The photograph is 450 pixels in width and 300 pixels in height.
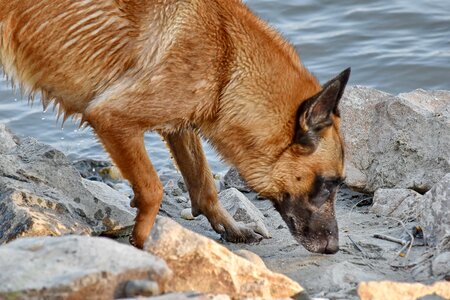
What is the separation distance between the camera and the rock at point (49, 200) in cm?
663

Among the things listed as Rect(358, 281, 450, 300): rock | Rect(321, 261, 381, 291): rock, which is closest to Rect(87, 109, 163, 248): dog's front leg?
Rect(321, 261, 381, 291): rock

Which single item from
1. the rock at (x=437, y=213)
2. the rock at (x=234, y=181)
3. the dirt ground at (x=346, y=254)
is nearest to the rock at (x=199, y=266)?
the dirt ground at (x=346, y=254)

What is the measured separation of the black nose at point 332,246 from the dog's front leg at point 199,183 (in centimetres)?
67

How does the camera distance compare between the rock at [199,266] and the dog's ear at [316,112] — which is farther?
the dog's ear at [316,112]

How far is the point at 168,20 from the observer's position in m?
6.72

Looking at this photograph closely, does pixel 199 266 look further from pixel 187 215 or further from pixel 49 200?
pixel 187 215

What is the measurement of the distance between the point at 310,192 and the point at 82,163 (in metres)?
3.80

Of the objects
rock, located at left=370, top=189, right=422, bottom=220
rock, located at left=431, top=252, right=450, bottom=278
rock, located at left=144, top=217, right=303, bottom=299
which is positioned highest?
rock, located at left=144, top=217, right=303, bottom=299

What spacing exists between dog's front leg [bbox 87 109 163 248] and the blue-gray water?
3830 mm

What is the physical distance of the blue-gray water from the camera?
11.8m

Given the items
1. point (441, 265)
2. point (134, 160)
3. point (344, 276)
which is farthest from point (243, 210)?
point (441, 265)

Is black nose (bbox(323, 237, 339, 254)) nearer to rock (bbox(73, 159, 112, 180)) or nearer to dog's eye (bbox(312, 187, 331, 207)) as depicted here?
dog's eye (bbox(312, 187, 331, 207))

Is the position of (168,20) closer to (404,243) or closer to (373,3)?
(404,243)

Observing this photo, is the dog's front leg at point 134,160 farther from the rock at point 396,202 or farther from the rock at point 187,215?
the rock at point 396,202
